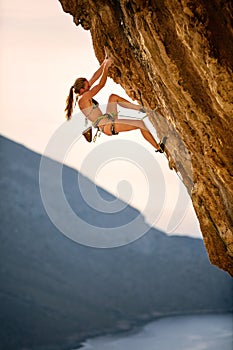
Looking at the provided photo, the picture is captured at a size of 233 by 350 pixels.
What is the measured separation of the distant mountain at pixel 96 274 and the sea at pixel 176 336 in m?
0.80

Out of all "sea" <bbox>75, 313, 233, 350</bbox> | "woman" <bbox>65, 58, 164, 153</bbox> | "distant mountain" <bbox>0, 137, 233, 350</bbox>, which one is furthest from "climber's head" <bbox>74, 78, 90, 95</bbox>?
"distant mountain" <bbox>0, 137, 233, 350</bbox>

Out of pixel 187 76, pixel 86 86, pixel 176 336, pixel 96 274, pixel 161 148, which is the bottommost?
pixel 176 336

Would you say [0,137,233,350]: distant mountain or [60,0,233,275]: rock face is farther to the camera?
[0,137,233,350]: distant mountain

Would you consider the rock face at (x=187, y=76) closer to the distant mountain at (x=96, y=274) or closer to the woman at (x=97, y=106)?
the woman at (x=97, y=106)

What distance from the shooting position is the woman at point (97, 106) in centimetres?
707

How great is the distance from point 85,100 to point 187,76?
179cm

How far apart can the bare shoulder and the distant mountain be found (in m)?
27.7

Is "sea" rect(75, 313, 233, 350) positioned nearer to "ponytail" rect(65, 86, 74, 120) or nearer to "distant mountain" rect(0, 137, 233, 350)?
"distant mountain" rect(0, 137, 233, 350)

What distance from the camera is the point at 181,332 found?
33.3m

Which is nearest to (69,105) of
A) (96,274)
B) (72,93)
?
(72,93)

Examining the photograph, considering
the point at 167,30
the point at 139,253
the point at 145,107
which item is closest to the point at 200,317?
the point at 139,253

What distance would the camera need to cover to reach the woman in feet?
23.2

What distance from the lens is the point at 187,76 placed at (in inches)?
228

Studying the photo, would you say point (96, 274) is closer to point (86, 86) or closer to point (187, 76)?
point (86, 86)
